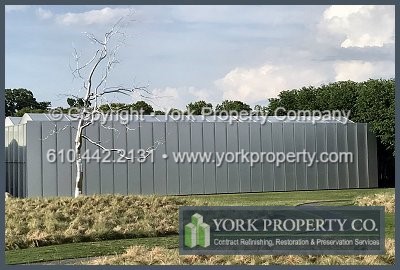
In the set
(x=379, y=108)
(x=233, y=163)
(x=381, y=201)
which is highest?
(x=379, y=108)

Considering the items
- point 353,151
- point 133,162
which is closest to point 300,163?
point 353,151

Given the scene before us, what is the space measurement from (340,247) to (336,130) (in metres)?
15.0

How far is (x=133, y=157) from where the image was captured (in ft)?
68.7

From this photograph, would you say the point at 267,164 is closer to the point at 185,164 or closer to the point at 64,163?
the point at 185,164

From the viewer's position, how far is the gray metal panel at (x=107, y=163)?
2034 cm

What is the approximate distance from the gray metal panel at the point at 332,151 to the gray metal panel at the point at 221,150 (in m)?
4.03

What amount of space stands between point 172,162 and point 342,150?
22.3 ft

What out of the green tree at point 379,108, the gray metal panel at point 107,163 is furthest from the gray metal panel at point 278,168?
the gray metal panel at point 107,163

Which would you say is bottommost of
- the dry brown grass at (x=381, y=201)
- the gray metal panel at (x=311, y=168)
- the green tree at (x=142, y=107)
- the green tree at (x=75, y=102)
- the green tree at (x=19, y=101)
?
the dry brown grass at (x=381, y=201)

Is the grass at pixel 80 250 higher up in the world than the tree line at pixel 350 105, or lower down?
lower down

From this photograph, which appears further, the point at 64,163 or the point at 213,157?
the point at 213,157

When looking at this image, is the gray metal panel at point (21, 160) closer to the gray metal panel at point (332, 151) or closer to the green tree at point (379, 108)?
the gray metal panel at point (332, 151)

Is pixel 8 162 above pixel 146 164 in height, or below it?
above

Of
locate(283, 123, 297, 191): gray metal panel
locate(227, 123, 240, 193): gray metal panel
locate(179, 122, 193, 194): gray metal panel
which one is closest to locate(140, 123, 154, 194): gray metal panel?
locate(179, 122, 193, 194): gray metal panel
